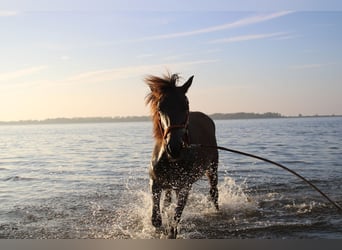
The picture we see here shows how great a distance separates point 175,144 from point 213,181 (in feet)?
2.72

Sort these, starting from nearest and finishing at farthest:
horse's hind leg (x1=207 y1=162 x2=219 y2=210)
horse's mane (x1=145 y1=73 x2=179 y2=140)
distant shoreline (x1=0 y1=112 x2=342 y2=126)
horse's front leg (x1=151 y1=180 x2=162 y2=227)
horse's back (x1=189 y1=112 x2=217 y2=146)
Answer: horse's mane (x1=145 y1=73 x2=179 y2=140) → horse's front leg (x1=151 y1=180 x2=162 y2=227) → distant shoreline (x1=0 y1=112 x2=342 y2=126) → horse's back (x1=189 y1=112 x2=217 y2=146) → horse's hind leg (x1=207 y1=162 x2=219 y2=210)

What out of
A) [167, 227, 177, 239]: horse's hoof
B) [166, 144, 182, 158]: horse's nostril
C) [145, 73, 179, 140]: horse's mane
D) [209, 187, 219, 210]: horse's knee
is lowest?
[167, 227, 177, 239]: horse's hoof

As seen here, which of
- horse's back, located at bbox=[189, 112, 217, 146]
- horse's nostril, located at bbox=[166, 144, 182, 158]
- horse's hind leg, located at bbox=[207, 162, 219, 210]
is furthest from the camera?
horse's hind leg, located at bbox=[207, 162, 219, 210]

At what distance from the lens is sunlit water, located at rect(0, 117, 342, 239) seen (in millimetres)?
2834

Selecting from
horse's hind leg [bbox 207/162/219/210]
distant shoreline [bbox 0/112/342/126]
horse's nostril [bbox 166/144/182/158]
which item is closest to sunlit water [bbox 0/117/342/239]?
distant shoreline [bbox 0/112/342/126]

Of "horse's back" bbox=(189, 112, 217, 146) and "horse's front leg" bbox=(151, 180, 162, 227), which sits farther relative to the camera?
"horse's back" bbox=(189, 112, 217, 146)

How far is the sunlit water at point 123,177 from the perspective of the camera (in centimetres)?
283

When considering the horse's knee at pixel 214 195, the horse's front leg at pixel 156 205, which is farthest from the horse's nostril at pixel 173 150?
the horse's knee at pixel 214 195

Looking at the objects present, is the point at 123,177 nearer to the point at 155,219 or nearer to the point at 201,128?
the point at 155,219

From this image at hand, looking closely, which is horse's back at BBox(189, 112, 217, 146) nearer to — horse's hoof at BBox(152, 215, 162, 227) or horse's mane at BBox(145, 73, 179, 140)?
horse's mane at BBox(145, 73, 179, 140)

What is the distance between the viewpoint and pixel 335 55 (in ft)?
9.27

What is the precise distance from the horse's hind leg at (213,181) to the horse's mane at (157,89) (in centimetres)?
57

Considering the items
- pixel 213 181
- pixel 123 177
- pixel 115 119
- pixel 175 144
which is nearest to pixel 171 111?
pixel 175 144

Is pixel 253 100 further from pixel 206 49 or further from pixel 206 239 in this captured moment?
pixel 206 239
